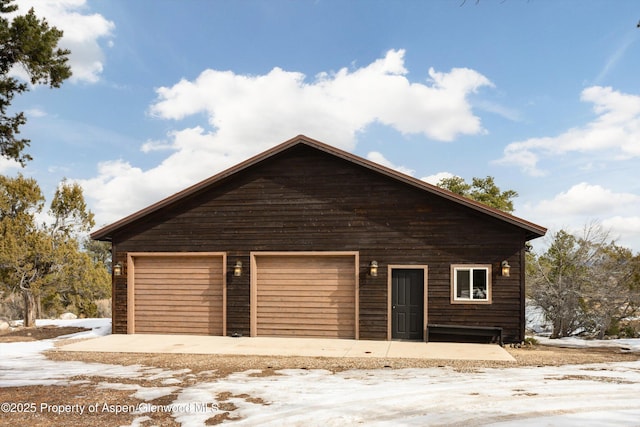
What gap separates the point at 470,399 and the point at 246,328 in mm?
8233

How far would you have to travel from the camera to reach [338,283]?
553 inches

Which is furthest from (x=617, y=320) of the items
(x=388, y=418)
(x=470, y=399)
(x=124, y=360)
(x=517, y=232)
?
(x=124, y=360)

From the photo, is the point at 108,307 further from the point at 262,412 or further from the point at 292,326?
the point at 262,412

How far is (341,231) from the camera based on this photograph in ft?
45.7

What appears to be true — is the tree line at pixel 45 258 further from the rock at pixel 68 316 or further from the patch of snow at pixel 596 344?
the patch of snow at pixel 596 344

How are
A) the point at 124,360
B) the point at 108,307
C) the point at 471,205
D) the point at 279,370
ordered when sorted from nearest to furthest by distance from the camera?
the point at 279,370 < the point at 124,360 < the point at 471,205 < the point at 108,307

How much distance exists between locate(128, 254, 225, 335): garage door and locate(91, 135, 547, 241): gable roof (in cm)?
126

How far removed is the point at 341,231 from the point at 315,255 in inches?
39.4

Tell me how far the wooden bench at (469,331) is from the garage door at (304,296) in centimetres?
211

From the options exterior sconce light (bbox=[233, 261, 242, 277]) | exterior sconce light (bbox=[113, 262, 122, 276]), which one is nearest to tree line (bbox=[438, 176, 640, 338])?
exterior sconce light (bbox=[233, 261, 242, 277])

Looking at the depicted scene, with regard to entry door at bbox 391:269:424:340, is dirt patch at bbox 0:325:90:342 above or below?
below

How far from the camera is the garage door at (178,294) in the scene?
14.6 meters

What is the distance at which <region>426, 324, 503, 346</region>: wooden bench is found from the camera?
42.3 feet

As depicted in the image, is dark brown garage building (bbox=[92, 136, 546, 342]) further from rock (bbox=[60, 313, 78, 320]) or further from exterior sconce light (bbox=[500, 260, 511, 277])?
rock (bbox=[60, 313, 78, 320])
